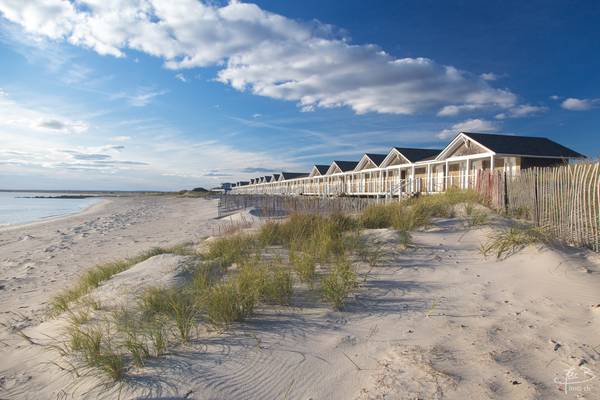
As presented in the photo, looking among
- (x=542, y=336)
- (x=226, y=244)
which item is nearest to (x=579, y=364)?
(x=542, y=336)

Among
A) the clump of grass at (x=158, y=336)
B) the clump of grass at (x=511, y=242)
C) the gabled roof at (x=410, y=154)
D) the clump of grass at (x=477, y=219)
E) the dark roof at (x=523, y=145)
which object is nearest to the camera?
the clump of grass at (x=158, y=336)

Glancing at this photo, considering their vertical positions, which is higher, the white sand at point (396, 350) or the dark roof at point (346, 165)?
the dark roof at point (346, 165)

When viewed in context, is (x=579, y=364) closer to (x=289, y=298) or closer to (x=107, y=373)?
(x=289, y=298)

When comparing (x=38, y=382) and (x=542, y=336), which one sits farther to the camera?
(x=542, y=336)

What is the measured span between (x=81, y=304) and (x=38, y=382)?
1.60 m

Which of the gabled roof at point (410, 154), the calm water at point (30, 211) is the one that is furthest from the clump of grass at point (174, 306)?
the gabled roof at point (410, 154)

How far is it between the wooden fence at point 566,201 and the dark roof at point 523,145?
13.9m

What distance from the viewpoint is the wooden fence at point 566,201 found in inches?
218

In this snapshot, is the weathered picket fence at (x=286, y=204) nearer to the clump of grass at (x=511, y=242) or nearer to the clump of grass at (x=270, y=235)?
the clump of grass at (x=270, y=235)

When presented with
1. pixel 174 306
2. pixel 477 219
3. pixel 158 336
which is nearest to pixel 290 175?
pixel 477 219

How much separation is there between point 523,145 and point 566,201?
17.7 m

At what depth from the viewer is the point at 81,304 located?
4.22 meters

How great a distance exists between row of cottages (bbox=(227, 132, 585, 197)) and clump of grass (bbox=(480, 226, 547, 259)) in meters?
4.41

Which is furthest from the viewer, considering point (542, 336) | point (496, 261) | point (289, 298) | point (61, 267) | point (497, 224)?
point (61, 267)
